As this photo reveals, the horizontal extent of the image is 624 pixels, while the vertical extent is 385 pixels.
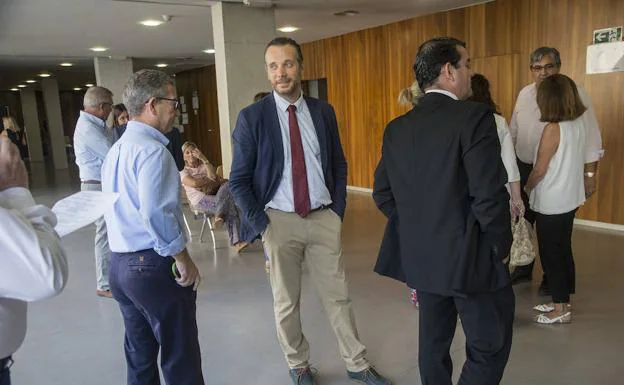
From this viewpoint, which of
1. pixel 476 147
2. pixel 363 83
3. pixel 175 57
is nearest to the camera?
pixel 476 147

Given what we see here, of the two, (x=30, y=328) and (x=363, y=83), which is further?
(x=363, y=83)

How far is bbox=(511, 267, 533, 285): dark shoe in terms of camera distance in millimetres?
3973

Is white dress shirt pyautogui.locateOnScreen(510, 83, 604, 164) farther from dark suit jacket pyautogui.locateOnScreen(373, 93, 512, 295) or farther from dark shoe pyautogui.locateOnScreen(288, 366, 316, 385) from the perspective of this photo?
dark shoe pyautogui.locateOnScreen(288, 366, 316, 385)

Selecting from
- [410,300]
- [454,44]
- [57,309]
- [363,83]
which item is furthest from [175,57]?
[454,44]

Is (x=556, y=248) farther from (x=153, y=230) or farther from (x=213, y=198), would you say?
(x=213, y=198)

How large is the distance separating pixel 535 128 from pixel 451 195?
7.11 ft

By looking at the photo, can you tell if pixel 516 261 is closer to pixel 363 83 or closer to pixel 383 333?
pixel 383 333

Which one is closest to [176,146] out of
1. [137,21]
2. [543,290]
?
[543,290]

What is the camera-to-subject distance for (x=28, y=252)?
1.04 m

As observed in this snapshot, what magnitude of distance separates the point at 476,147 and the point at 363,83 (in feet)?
24.3

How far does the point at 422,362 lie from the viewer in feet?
6.76

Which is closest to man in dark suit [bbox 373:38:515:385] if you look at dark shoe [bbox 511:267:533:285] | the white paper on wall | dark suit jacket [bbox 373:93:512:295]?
dark suit jacket [bbox 373:93:512:295]

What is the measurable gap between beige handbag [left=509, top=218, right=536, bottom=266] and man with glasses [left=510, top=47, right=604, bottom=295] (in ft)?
1.73

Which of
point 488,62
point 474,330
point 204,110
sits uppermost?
point 488,62
